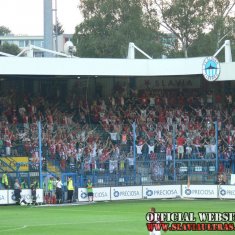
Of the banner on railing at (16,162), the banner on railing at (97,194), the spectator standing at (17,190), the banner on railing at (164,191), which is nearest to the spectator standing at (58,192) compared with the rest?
the banner on railing at (97,194)

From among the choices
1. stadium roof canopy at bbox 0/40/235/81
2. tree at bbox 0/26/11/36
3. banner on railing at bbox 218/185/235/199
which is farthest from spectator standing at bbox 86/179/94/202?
tree at bbox 0/26/11/36

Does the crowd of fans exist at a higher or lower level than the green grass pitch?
higher

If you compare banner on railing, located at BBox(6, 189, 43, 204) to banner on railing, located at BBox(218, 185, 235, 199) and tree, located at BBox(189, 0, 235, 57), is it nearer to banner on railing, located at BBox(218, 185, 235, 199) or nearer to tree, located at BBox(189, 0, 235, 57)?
banner on railing, located at BBox(218, 185, 235, 199)

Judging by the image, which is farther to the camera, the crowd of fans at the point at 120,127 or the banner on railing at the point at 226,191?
the crowd of fans at the point at 120,127

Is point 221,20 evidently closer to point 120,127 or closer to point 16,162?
point 120,127

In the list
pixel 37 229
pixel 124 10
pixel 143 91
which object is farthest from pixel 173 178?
pixel 124 10

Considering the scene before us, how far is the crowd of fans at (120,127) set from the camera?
5056 cm

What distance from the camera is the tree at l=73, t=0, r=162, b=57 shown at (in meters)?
83.2

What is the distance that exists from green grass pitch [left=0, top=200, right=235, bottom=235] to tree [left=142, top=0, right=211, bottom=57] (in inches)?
1614

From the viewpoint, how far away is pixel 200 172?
50.6m

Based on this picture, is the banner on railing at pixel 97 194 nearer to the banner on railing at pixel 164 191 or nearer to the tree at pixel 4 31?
the banner on railing at pixel 164 191

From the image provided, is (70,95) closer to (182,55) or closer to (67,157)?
(67,157)

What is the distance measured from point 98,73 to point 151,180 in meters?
8.02

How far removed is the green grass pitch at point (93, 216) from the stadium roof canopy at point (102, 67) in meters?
9.90
